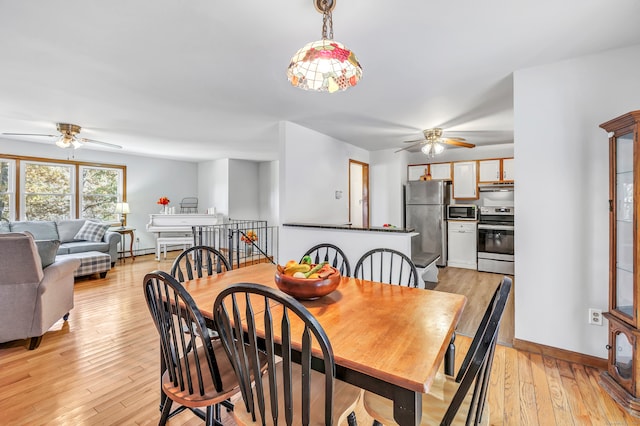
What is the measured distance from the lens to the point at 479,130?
4.20 meters

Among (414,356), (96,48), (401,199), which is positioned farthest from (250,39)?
(401,199)

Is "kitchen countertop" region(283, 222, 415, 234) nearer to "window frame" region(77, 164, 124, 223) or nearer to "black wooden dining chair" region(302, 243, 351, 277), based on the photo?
"black wooden dining chair" region(302, 243, 351, 277)

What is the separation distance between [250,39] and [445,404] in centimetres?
229

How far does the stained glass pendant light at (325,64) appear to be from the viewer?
1271mm

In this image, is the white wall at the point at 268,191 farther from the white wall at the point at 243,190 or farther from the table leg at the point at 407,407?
the table leg at the point at 407,407

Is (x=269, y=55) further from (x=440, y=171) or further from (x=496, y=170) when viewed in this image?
(x=496, y=170)

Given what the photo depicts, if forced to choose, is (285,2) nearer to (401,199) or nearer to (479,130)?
(479,130)

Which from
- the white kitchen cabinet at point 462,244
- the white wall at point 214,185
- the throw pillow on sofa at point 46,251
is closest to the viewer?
the throw pillow on sofa at point 46,251

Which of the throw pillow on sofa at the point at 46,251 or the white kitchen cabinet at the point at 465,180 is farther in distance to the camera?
the white kitchen cabinet at the point at 465,180

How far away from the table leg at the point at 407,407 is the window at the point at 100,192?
7.20 m

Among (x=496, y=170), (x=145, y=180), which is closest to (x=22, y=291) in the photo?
(x=145, y=180)

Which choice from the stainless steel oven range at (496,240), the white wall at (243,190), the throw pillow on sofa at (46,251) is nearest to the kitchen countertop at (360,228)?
the throw pillow on sofa at (46,251)

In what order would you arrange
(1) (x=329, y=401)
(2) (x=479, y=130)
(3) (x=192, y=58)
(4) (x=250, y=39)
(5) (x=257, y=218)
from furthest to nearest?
(5) (x=257, y=218) → (2) (x=479, y=130) → (3) (x=192, y=58) → (4) (x=250, y=39) → (1) (x=329, y=401)

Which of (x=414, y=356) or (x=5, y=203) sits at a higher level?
(x=5, y=203)
